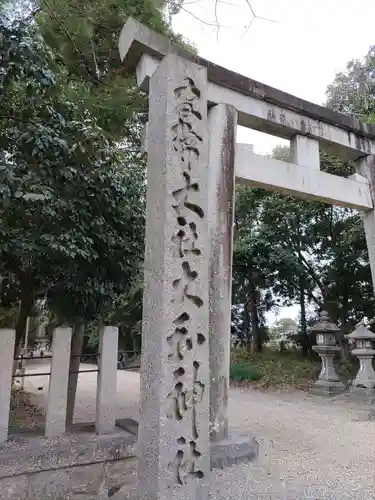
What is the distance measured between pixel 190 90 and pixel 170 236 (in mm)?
1079

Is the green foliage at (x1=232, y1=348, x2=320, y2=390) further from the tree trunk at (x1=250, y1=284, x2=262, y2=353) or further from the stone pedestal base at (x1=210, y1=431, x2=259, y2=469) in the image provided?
the stone pedestal base at (x1=210, y1=431, x2=259, y2=469)

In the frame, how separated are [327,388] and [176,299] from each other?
7505mm

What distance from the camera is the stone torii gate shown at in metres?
2.06

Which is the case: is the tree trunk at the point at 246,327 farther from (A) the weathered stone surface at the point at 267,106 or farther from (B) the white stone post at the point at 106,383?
(B) the white stone post at the point at 106,383

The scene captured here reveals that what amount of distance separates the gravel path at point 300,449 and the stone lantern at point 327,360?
0.50 m

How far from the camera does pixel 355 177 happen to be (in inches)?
176

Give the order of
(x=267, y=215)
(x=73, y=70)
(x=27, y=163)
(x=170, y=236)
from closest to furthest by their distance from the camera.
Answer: (x=170, y=236) → (x=27, y=163) → (x=73, y=70) → (x=267, y=215)

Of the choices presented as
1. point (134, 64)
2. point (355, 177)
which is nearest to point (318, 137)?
point (355, 177)

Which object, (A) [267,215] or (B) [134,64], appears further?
(A) [267,215]

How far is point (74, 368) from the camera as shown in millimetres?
3828

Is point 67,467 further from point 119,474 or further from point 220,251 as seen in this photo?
point 220,251

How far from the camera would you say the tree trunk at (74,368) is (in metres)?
3.61

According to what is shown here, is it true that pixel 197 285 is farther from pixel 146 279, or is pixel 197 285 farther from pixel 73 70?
pixel 73 70

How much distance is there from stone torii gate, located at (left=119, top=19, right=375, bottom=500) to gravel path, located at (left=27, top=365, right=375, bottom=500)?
0.32 metres
